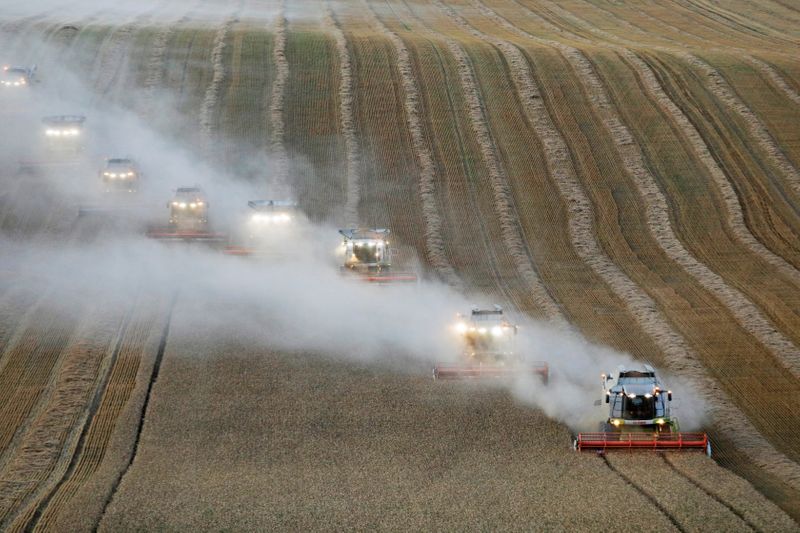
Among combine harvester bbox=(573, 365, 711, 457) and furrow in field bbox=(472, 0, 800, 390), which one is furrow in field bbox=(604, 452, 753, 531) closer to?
combine harvester bbox=(573, 365, 711, 457)

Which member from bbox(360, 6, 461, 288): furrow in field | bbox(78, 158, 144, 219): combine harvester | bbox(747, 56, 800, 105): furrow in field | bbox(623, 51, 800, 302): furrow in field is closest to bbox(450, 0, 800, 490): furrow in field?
bbox(623, 51, 800, 302): furrow in field

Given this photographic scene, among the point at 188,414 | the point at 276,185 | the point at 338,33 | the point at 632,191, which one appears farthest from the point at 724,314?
the point at 338,33

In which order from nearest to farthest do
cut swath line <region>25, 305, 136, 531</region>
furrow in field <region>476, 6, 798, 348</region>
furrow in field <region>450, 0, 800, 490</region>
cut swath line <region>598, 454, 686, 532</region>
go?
cut swath line <region>598, 454, 686, 532</region>
cut swath line <region>25, 305, 136, 531</region>
furrow in field <region>450, 0, 800, 490</region>
furrow in field <region>476, 6, 798, 348</region>

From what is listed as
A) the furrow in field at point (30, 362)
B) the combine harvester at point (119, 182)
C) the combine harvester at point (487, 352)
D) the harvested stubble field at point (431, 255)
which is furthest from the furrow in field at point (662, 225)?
the combine harvester at point (119, 182)

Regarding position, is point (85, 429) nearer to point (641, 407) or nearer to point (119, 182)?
point (641, 407)

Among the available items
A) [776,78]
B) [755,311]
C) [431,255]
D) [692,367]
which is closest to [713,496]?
[692,367]
